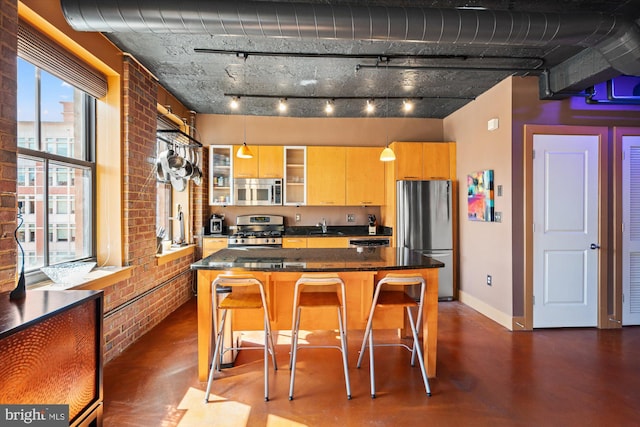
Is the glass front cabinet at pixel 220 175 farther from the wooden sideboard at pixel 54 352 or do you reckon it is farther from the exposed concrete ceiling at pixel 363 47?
the wooden sideboard at pixel 54 352

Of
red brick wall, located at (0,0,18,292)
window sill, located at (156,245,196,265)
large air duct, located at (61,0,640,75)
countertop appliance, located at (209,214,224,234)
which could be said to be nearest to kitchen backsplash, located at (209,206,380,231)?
countertop appliance, located at (209,214,224,234)

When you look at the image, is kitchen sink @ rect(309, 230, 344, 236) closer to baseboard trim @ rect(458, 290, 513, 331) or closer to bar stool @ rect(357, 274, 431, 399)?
baseboard trim @ rect(458, 290, 513, 331)

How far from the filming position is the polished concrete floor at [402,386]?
77.7 inches

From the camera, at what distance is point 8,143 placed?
5.59 ft

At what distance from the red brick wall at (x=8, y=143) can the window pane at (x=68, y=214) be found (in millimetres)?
772

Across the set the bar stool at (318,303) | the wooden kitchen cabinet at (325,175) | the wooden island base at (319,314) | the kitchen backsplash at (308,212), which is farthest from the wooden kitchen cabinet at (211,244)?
the bar stool at (318,303)

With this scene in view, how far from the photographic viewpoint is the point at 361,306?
2.61m

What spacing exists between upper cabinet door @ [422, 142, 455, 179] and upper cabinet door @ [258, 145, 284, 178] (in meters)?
2.24

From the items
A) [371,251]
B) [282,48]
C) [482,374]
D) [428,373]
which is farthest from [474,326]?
[282,48]

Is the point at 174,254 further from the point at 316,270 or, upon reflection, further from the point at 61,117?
the point at 316,270

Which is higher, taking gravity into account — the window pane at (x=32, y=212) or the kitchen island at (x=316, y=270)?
the window pane at (x=32, y=212)

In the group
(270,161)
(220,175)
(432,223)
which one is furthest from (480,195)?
(220,175)

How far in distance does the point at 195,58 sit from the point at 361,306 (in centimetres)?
290

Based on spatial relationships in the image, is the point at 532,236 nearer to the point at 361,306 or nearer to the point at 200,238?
the point at 361,306
